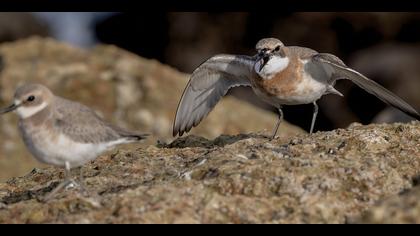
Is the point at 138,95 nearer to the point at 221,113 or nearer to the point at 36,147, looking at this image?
the point at 221,113

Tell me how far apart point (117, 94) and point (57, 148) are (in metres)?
8.31

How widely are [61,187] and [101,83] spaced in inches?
330

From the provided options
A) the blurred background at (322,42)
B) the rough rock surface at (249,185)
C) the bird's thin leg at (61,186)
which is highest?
the rough rock surface at (249,185)

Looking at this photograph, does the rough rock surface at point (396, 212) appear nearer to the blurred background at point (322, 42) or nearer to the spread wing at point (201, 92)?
the spread wing at point (201, 92)

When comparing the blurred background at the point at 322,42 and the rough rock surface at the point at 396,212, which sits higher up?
the rough rock surface at the point at 396,212

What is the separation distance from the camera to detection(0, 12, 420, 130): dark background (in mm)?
22984

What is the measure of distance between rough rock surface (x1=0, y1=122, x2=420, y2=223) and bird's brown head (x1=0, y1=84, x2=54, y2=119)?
918mm

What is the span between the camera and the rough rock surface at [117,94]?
15938 mm

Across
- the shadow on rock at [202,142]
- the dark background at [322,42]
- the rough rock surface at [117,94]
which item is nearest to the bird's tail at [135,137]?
the shadow on rock at [202,142]

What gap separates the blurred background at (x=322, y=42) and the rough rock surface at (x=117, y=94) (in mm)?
5815

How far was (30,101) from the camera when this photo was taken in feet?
28.6

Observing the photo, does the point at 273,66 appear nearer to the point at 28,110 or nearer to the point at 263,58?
the point at 263,58

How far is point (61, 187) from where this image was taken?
8.70 meters

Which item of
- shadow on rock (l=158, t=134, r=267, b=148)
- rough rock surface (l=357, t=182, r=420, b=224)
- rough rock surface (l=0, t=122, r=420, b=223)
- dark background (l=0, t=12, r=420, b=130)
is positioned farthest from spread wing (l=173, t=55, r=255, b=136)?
dark background (l=0, t=12, r=420, b=130)
